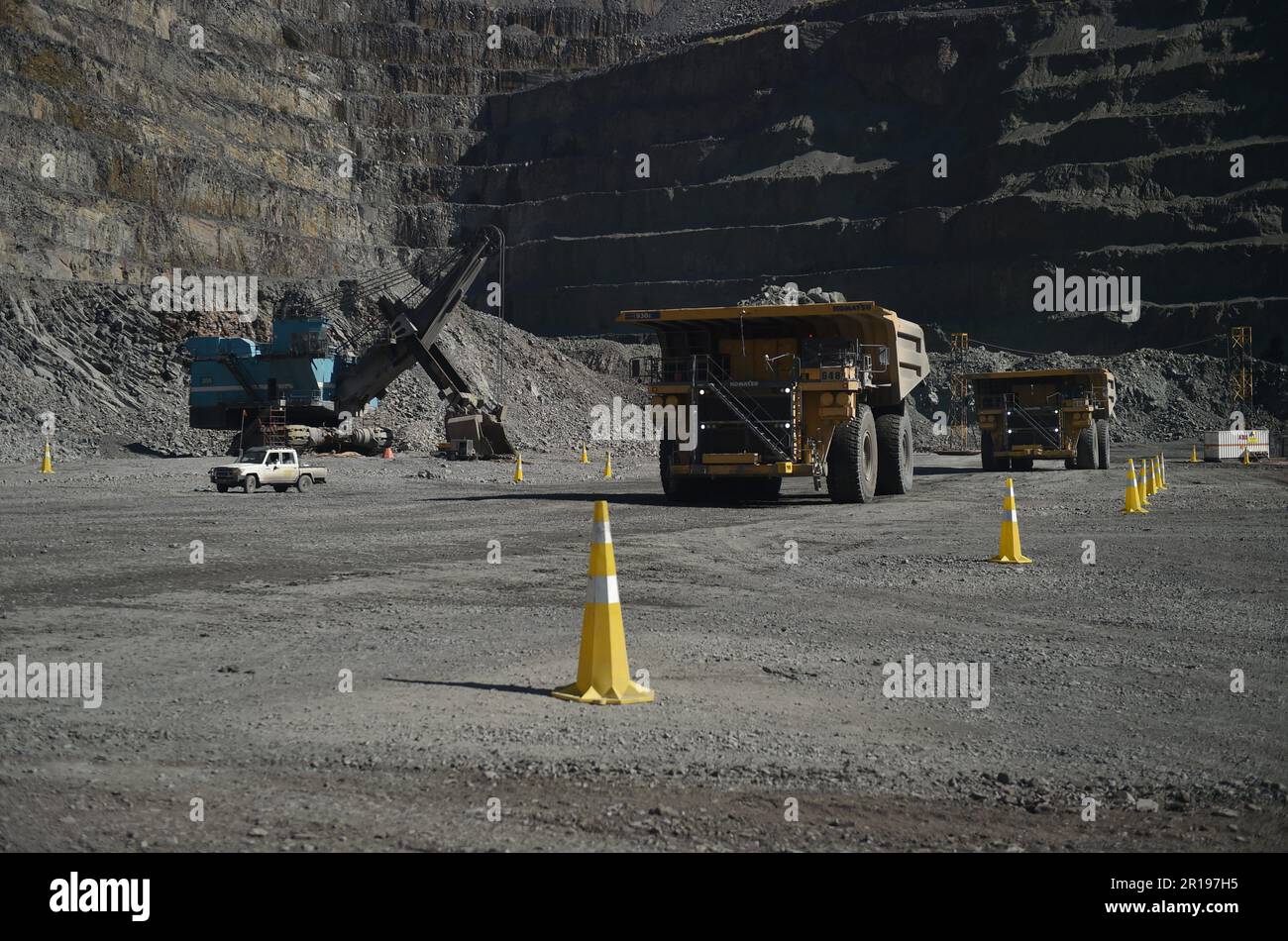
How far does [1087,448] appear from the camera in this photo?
124ft

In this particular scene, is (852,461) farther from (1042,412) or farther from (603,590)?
(1042,412)

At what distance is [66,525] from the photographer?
17969 millimetres

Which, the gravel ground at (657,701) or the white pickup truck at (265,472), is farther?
the white pickup truck at (265,472)

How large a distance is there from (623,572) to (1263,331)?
246 feet

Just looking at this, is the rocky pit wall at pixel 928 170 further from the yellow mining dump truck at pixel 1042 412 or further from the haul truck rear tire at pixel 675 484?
the haul truck rear tire at pixel 675 484

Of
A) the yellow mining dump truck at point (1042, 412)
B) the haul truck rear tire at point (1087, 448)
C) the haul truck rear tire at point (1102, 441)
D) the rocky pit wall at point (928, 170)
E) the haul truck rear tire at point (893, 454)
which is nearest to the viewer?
the haul truck rear tire at point (893, 454)

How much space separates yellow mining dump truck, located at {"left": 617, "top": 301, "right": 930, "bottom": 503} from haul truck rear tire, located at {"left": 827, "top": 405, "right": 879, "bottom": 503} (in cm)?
2

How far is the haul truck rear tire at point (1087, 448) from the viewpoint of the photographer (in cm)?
3756

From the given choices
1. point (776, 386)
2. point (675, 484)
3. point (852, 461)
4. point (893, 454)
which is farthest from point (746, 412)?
point (893, 454)

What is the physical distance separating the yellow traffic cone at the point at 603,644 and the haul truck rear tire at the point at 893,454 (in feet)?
60.2

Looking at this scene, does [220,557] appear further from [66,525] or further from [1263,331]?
[1263,331]

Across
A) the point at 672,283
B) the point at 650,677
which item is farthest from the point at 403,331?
the point at 672,283

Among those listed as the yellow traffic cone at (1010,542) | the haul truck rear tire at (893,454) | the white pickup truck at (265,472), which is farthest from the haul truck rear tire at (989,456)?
the yellow traffic cone at (1010,542)

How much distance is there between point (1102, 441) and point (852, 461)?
19.7m
